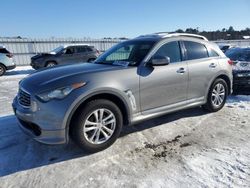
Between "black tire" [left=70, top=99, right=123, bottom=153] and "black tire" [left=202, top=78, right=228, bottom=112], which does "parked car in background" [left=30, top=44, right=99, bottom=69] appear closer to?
"black tire" [left=202, top=78, right=228, bottom=112]

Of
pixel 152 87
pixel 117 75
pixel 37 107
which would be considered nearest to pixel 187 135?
pixel 152 87

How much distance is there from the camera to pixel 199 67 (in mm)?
5230

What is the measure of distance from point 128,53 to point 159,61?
2.83ft

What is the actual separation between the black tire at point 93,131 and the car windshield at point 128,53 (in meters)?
0.90

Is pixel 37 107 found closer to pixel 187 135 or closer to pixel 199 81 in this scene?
pixel 187 135

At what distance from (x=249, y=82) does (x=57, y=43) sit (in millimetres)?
18017

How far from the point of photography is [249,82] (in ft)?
24.0

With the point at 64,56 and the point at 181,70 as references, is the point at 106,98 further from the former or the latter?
the point at 64,56

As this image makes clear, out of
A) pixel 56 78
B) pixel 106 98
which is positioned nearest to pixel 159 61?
pixel 106 98

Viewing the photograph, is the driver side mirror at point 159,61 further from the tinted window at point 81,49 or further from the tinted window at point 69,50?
the tinted window at point 81,49

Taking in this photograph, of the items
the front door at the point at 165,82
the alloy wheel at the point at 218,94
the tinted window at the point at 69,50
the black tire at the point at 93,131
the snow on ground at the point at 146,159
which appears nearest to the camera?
the snow on ground at the point at 146,159

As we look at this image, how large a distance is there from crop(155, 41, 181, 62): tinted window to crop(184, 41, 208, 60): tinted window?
267 millimetres

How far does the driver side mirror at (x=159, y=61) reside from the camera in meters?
4.38

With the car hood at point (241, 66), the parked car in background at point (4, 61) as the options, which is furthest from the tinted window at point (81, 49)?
the car hood at point (241, 66)
